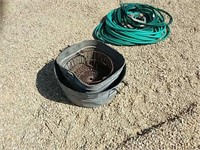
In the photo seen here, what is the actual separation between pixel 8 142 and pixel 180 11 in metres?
4.00

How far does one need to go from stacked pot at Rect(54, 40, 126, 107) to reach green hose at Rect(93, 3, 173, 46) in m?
0.79

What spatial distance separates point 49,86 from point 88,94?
939 millimetres

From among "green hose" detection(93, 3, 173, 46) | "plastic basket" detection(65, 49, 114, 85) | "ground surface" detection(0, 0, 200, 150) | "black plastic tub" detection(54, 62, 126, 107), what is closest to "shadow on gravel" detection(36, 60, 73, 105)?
"ground surface" detection(0, 0, 200, 150)

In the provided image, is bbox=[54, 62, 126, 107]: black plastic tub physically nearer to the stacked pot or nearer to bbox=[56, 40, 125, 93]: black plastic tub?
the stacked pot

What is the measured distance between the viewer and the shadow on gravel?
4137mm

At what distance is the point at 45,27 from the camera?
527 centimetres

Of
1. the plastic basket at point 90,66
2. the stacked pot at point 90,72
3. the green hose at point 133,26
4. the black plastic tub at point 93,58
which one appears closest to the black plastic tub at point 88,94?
the stacked pot at point 90,72

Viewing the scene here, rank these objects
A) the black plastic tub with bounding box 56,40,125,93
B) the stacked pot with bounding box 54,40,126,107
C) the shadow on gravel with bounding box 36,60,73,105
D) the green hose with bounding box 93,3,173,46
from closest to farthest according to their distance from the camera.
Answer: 1. the stacked pot with bounding box 54,40,126,107
2. the black plastic tub with bounding box 56,40,125,93
3. the shadow on gravel with bounding box 36,60,73,105
4. the green hose with bounding box 93,3,173,46

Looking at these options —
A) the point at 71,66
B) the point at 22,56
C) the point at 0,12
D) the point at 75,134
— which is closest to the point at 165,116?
the point at 75,134

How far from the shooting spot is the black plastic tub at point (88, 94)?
3.66 m

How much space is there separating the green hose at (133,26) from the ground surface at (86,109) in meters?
0.15

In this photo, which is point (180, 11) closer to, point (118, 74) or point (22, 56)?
point (118, 74)

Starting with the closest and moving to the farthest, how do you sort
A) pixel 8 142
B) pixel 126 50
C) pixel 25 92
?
1. pixel 8 142
2. pixel 25 92
3. pixel 126 50

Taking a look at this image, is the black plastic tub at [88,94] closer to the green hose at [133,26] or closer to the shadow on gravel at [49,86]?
the shadow on gravel at [49,86]
